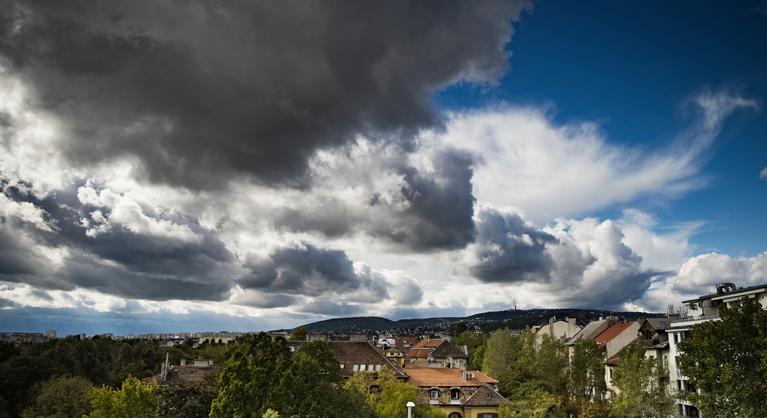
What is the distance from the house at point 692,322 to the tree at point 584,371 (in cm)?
1081

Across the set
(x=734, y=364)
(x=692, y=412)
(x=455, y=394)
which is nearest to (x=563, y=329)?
(x=455, y=394)

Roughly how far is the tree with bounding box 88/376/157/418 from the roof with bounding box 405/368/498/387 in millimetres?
38287

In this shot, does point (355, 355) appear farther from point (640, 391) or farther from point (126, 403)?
point (126, 403)

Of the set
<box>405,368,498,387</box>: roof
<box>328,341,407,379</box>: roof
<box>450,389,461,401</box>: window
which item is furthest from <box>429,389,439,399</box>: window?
<box>328,341,407,379</box>: roof

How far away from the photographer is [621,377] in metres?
61.2

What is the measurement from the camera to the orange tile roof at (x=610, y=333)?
88.2 metres

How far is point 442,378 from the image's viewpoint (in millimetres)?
77062

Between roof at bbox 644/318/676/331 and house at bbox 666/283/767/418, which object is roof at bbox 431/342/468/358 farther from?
house at bbox 666/283/767/418

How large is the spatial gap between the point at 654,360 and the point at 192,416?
5020 cm

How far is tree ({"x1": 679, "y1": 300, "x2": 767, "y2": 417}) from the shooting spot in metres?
40.5

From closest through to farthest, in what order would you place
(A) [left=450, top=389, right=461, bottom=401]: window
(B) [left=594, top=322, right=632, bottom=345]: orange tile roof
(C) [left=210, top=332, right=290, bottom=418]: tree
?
(C) [left=210, top=332, right=290, bottom=418]: tree → (A) [left=450, top=389, right=461, bottom=401]: window → (B) [left=594, top=322, right=632, bottom=345]: orange tile roof

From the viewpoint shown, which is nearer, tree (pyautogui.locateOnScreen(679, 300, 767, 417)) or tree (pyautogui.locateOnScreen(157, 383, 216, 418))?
tree (pyautogui.locateOnScreen(679, 300, 767, 417))

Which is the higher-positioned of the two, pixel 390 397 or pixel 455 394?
pixel 390 397

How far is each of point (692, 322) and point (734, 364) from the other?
20.7 m
